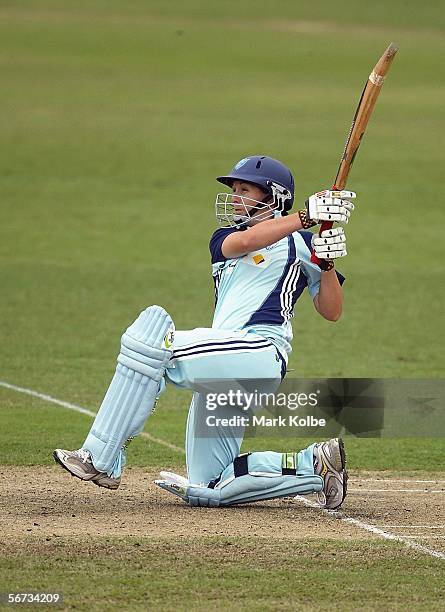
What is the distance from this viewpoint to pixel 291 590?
566 centimetres

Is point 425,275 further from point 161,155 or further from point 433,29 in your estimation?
point 433,29

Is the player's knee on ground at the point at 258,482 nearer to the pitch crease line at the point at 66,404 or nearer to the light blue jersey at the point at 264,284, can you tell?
the light blue jersey at the point at 264,284

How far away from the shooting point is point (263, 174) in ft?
24.5

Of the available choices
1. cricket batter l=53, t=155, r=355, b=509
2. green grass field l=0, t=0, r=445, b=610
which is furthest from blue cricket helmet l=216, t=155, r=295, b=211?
green grass field l=0, t=0, r=445, b=610

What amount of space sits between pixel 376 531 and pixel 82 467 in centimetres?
154

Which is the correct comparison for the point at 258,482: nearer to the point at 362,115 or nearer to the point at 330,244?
the point at 330,244

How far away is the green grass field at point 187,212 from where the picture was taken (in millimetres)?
6055

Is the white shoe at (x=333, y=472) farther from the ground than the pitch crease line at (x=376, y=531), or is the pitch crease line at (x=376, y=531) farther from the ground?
the white shoe at (x=333, y=472)

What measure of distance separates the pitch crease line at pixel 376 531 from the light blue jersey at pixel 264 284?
2.94 feet

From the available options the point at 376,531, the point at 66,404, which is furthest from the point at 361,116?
the point at 66,404

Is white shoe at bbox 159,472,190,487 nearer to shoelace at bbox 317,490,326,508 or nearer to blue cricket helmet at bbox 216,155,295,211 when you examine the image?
shoelace at bbox 317,490,326,508

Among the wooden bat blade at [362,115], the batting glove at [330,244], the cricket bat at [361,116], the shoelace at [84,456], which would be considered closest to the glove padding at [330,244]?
the batting glove at [330,244]

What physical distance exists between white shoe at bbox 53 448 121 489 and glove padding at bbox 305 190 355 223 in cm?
170

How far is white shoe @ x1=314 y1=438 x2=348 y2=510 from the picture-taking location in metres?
7.27
